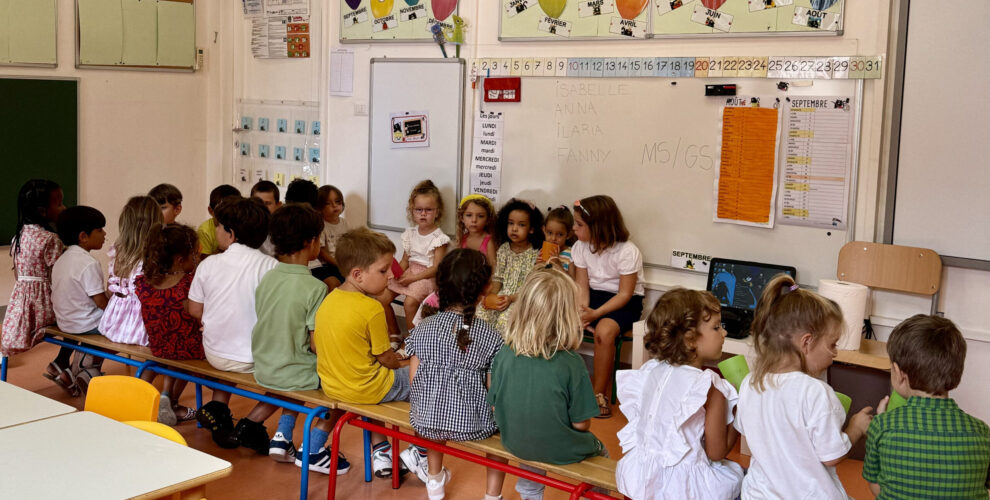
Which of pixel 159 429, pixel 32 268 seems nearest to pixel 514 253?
pixel 32 268

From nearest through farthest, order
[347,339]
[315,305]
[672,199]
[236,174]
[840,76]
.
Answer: [347,339] → [315,305] → [840,76] → [672,199] → [236,174]

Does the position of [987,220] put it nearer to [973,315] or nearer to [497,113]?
[973,315]

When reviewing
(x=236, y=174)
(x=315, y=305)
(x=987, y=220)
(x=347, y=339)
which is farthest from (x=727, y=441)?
(x=236, y=174)

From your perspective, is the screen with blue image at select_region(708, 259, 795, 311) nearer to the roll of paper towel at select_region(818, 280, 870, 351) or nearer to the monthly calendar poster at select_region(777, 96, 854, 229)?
the monthly calendar poster at select_region(777, 96, 854, 229)

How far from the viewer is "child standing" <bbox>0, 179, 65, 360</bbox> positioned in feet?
14.7

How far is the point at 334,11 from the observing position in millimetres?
6035

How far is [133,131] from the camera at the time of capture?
639 centimetres

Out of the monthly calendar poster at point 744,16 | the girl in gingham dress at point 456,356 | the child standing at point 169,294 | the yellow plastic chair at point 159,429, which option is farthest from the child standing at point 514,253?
the yellow plastic chair at point 159,429

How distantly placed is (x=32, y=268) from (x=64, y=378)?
0.61 m

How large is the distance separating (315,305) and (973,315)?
2.79 meters

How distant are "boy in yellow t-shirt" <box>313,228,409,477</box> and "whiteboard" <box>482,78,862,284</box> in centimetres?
180

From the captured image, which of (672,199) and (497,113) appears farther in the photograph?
(497,113)

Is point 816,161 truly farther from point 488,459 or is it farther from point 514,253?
point 488,459

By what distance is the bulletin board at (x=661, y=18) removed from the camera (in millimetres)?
4257
